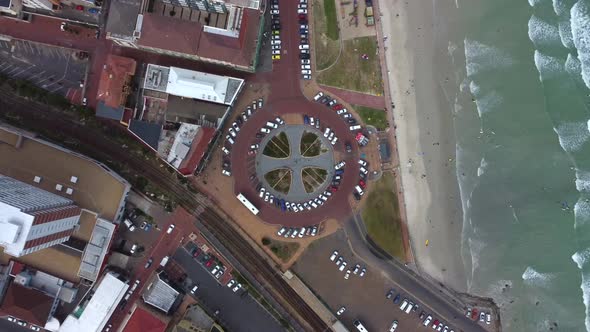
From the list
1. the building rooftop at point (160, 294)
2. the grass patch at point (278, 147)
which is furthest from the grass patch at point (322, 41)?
the building rooftop at point (160, 294)

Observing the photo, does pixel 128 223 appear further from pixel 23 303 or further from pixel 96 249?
pixel 23 303

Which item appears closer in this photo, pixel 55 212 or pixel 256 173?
pixel 55 212

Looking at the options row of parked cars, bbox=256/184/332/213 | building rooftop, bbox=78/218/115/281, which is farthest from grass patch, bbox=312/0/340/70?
building rooftop, bbox=78/218/115/281

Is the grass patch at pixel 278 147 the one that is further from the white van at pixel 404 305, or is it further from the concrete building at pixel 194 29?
the white van at pixel 404 305

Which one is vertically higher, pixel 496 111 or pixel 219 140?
pixel 496 111

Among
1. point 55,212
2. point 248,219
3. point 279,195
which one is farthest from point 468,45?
point 55,212

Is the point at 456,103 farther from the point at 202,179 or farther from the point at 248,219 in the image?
the point at 202,179

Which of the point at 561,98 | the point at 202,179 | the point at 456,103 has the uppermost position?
the point at 561,98

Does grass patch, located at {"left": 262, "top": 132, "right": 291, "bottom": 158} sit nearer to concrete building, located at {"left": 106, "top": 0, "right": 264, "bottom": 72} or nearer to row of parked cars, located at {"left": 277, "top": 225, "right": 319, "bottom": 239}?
row of parked cars, located at {"left": 277, "top": 225, "right": 319, "bottom": 239}
